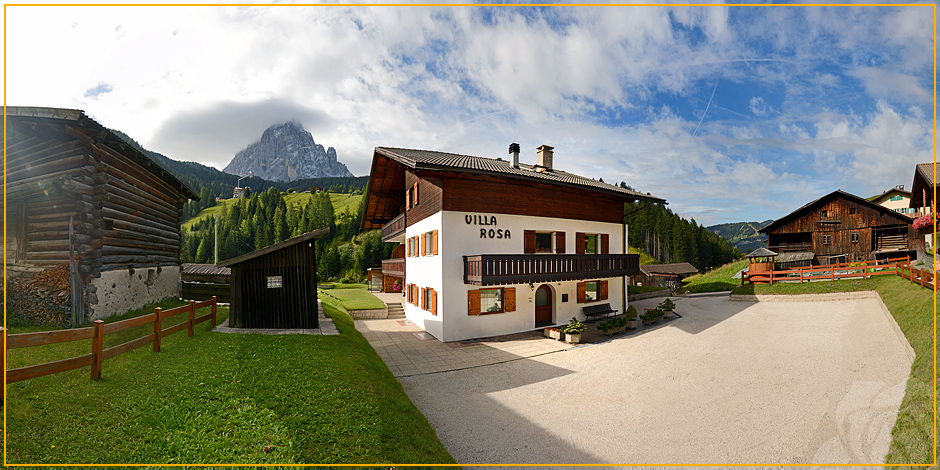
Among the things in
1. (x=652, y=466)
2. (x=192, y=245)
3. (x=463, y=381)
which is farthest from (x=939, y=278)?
(x=192, y=245)

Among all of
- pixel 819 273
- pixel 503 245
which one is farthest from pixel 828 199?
pixel 503 245

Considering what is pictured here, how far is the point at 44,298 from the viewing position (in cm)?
1159

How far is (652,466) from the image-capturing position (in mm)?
6375

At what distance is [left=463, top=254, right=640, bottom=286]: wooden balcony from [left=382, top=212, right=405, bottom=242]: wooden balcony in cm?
787

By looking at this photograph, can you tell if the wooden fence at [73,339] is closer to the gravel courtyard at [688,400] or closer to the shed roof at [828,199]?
the gravel courtyard at [688,400]

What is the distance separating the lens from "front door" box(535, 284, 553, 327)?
18141mm

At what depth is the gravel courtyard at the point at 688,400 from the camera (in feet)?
22.1

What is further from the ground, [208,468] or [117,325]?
[117,325]

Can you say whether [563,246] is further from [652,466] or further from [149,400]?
[149,400]

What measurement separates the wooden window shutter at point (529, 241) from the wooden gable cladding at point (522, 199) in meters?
0.88

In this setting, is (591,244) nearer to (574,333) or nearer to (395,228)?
(574,333)

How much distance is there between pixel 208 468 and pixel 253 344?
658 centimetres

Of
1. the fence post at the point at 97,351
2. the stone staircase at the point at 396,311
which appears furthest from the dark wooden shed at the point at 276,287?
the stone staircase at the point at 396,311

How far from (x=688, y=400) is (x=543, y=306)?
31.1 ft
